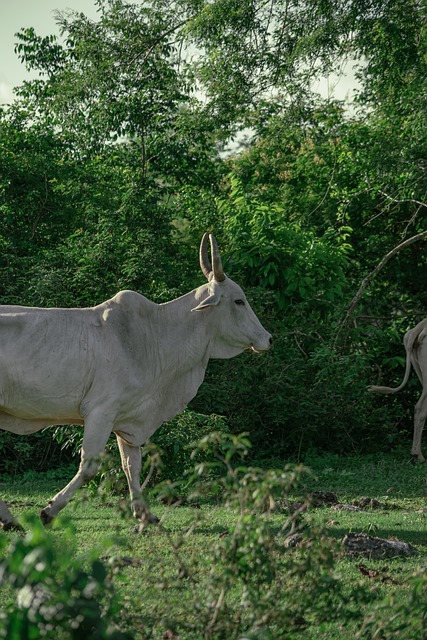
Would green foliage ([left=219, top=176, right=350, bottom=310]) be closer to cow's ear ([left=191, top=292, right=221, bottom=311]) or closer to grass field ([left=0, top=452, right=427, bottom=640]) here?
grass field ([left=0, top=452, right=427, bottom=640])

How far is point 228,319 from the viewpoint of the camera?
6.48m

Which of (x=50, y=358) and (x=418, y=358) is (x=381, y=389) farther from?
(x=50, y=358)

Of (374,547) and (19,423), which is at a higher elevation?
(19,423)

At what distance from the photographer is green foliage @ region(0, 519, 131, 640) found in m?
2.27

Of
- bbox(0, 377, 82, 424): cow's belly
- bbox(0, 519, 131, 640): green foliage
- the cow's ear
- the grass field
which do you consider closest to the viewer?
bbox(0, 519, 131, 640): green foliage

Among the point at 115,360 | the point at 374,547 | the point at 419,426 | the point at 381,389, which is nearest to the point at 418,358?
the point at 381,389

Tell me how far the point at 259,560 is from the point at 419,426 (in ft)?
22.5

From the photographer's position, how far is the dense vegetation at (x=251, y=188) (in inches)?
374

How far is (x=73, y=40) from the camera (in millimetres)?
12750

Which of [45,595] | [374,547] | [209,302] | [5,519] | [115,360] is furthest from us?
[209,302]

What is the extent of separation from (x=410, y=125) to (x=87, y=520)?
19.3ft

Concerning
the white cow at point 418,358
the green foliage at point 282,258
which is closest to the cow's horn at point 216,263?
the green foliage at point 282,258

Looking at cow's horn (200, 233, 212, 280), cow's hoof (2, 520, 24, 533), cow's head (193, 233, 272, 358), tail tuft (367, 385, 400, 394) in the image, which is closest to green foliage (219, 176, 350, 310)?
tail tuft (367, 385, 400, 394)

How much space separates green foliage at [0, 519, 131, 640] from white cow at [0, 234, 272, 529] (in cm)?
295
